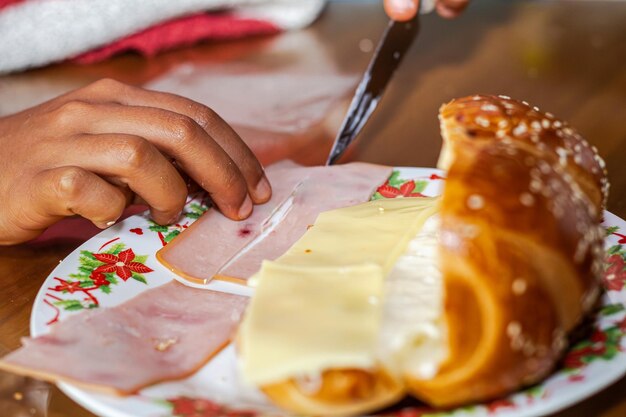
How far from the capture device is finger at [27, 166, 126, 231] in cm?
129

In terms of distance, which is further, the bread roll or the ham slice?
the ham slice

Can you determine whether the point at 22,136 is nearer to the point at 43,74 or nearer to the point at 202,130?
the point at 202,130

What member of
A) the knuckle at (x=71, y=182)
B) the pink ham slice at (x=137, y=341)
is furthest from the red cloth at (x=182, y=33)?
the pink ham slice at (x=137, y=341)

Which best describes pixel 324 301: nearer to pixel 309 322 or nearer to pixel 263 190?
pixel 309 322

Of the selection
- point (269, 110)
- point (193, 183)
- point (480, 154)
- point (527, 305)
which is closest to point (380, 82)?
point (269, 110)

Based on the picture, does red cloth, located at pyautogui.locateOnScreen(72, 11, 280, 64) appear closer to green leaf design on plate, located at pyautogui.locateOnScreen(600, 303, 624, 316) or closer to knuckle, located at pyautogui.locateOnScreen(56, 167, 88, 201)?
knuckle, located at pyautogui.locateOnScreen(56, 167, 88, 201)

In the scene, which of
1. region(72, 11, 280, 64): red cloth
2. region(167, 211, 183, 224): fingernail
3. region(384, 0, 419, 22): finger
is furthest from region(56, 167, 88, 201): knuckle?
region(72, 11, 280, 64): red cloth

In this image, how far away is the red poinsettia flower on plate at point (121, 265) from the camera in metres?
1.34

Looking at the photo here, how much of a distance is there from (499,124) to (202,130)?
55 cm

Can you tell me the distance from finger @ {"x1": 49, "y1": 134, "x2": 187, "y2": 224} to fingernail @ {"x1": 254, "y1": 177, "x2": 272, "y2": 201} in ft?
0.61

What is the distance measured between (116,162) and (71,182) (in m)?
0.08

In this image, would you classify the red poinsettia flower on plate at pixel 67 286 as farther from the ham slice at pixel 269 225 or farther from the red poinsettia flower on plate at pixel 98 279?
the ham slice at pixel 269 225

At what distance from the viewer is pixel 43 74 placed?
265 centimetres

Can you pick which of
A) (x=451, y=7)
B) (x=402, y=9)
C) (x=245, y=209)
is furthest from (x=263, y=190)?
(x=451, y=7)
